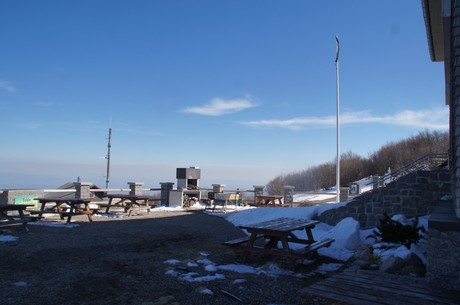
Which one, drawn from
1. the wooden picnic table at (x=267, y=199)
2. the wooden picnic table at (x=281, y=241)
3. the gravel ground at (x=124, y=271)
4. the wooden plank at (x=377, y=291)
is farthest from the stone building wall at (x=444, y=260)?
the wooden picnic table at (x=267, y=199)

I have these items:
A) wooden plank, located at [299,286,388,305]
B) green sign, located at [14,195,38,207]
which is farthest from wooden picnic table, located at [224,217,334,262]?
green sign, located at [14,195,38,207]

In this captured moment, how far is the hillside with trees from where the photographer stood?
41.6m

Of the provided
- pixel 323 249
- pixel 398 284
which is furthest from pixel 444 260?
pixel 323 249

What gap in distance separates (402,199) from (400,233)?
16.9 ft

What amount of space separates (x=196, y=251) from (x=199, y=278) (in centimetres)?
222

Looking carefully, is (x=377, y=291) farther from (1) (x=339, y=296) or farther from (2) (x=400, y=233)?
(2) (x=400, y=233)

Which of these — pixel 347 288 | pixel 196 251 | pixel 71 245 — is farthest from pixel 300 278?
pixel 71 245

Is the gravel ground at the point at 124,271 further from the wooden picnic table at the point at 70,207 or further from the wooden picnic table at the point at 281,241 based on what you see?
the wooden picnic table at the point at 70,207

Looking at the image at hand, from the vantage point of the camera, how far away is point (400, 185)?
1077 centimetres

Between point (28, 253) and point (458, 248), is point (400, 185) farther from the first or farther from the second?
point (28, 253)

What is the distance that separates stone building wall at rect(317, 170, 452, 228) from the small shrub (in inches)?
183

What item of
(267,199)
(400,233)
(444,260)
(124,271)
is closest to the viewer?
(444,260)

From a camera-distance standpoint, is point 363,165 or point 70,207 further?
point 363,165

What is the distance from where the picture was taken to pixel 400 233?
6023 mm
